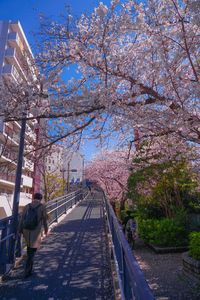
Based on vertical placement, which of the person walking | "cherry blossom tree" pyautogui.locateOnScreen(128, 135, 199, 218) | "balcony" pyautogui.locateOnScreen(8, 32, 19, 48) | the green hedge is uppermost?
"balcony" pyautogui.locateOnScreen(8, 32, 19, 48)

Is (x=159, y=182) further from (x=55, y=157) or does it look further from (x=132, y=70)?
(x=55, y=157)

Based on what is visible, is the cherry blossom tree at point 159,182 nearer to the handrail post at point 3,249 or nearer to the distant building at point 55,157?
the distant building at point 55,157

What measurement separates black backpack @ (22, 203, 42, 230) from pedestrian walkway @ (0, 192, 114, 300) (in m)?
0.90

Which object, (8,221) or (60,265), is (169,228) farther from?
(8,221)

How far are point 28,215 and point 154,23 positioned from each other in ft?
14.3

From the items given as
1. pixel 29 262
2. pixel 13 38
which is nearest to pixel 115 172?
pixel 29 262

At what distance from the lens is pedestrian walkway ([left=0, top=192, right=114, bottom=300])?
340 cm

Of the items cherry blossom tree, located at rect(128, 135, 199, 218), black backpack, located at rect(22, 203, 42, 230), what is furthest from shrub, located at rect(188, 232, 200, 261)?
black backpack, located at rect(22, 203, 42, 230)

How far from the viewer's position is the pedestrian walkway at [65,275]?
11.1ft

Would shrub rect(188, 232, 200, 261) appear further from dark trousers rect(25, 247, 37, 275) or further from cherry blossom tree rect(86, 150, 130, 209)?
cherry blossom tree rect(86, 150, 130, 209)

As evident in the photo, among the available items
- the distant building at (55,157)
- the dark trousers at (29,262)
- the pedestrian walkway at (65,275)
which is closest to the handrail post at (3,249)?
the pedestrian walkway at (65,275)

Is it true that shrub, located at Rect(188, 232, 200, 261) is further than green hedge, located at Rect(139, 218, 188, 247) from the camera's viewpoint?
No

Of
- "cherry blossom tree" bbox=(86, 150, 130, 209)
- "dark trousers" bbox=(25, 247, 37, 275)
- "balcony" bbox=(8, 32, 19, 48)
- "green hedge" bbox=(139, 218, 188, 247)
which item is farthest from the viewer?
"balcony" bbox=(8, 32, 19, 48)

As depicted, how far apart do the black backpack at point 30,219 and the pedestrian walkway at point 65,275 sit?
2.96ft
